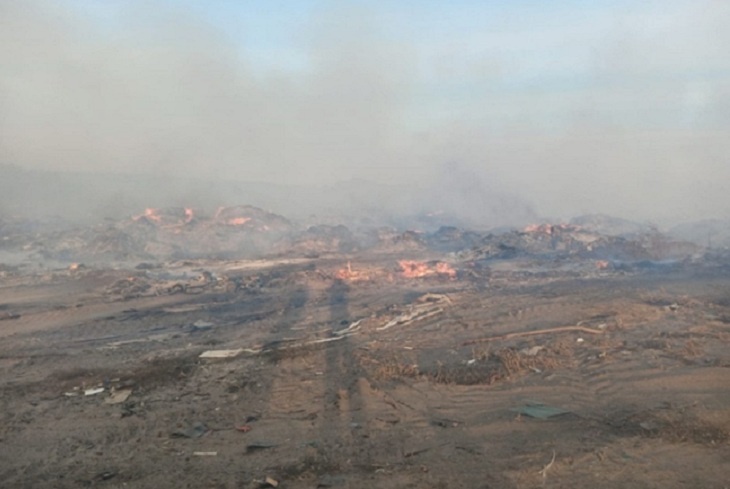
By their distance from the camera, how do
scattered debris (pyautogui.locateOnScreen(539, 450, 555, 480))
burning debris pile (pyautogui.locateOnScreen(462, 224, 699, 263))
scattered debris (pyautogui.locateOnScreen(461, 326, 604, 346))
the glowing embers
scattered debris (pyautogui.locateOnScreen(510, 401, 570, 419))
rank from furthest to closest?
burning debris pile (pyautogui.locateOnScreen(462, 224, 699, 263)) → the glowing embers → scattered debris (pyautogui.locateOnScreen(461, 326, 604, 346)) → scattered debris (pyautogui.locateOnScreen(510, 401, 570, 419)) → scattered debris (pyautogui.locateOnScreen(539, 450, 555, 480))

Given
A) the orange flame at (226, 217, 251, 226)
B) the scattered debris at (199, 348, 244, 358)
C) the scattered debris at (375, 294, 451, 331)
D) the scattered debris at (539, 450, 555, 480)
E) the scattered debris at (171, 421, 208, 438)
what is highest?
the orange flame at (226, 217, 251, 226)

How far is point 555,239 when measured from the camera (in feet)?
87.0

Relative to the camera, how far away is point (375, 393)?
7.42 m

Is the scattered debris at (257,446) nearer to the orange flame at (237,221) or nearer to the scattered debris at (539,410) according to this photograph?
the scattered debris at (539,410)

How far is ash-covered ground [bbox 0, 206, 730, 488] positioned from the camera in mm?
5348

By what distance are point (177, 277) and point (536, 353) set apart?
14.4m

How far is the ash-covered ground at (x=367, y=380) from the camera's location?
5.35 m

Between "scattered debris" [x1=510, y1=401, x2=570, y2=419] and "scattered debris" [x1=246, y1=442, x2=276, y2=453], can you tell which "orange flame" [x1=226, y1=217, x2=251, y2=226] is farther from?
"scattered debris" [x1=510, y1=401, x2=570, y2=419]

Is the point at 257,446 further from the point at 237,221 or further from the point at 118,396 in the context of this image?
the point at 237,221

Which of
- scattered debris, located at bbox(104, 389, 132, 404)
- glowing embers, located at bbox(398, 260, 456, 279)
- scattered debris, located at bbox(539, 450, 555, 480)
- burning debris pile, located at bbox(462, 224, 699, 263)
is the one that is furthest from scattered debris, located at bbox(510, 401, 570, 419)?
burning debris pile, located at bbox(462, 224, 699, 263)

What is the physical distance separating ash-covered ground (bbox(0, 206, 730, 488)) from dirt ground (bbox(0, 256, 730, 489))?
0.03 m

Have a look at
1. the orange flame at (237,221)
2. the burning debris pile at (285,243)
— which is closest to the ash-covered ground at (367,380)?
the burning debris pile at (285,243)

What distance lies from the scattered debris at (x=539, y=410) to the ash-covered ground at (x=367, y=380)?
0.03 metres

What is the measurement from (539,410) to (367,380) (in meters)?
2.46
